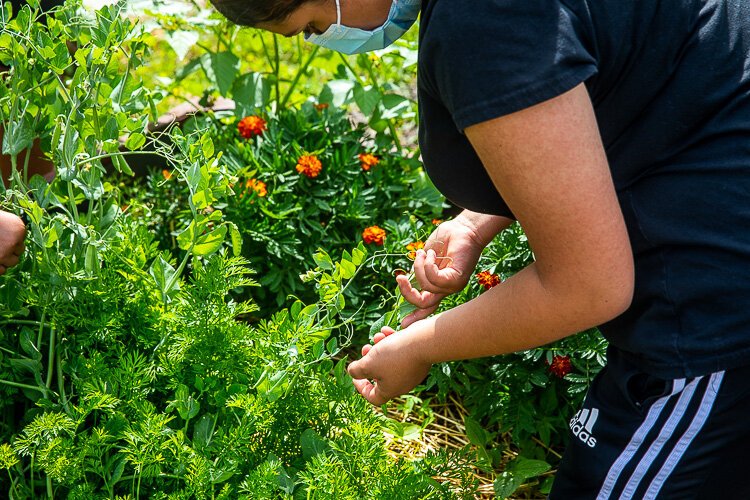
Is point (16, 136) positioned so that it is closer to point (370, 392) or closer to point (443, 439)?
point (370, 392)

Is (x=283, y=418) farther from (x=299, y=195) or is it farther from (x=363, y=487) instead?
(x=299, y=195)

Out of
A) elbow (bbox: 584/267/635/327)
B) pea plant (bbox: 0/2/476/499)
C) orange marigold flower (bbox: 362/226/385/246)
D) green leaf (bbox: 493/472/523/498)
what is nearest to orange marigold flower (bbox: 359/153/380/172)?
orange marigold flower (bbox: 362/226/385/246)

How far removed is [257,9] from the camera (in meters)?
1.06

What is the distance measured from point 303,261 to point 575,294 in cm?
129

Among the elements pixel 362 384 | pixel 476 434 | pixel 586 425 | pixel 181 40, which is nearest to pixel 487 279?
pixel 476 434

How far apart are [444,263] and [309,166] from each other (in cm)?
86

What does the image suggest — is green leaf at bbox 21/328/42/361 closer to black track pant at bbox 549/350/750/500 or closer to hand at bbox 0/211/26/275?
hand at bbox 0/211/26/275

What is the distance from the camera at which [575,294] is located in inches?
38.9

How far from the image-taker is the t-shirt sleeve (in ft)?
2.83

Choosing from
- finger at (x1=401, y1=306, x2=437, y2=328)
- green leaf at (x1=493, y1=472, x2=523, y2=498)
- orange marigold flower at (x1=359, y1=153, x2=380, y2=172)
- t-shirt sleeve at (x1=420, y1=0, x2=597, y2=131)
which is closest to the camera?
t-shirt sleeve at (x1=420, y1=0, x2=597, y2=131)

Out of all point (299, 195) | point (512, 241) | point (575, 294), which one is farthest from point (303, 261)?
point (575, 294)

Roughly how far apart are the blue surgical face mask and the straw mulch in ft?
3.29

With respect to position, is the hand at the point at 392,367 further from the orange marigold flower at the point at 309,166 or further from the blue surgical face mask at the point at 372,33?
the orange marigold flower at the point at 309,166

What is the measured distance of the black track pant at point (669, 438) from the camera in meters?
1.12
